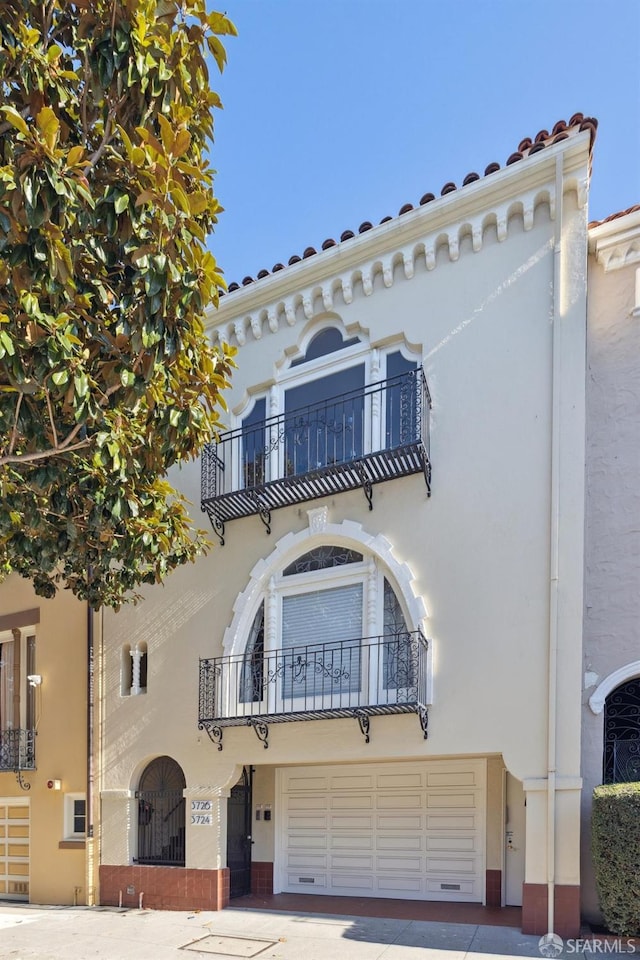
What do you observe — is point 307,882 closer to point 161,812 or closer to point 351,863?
point 351,863

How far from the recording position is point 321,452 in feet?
34.2

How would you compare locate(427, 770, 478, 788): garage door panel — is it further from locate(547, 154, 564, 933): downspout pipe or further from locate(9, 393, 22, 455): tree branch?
locate(9, 393, 22, 455): tree branch

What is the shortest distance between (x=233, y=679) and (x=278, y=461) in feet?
10.9

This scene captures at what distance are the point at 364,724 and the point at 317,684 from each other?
100 cm

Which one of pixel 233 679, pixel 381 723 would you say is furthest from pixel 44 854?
pixel 381 723

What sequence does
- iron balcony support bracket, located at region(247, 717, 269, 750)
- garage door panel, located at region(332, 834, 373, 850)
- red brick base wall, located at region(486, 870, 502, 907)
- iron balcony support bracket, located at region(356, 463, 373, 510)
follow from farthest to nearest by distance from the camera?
1. garage door panel, located at region(332, 834, 373, 850)
2. iron balcony support bracket, located at region(247, 717, 269, 750)
3. iron balcony support bracket, located at region(356, 463, 373, 510)
4. red brick base wall, located at region(486, 870, 502, 907)

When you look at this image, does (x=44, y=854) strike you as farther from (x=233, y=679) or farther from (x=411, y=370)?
(x=411, y=370)

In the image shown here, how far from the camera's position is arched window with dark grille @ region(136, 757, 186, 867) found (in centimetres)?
1109

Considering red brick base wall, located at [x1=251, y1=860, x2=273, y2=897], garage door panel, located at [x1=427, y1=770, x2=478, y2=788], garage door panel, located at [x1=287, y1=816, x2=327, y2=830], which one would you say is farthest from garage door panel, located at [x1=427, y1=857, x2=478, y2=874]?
red brick base wall, located at [x1=251, y1=860, x2=273, y2=897]

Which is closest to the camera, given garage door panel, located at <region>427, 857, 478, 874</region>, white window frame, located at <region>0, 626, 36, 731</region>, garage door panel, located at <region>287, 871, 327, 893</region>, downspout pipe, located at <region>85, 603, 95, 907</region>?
garage door panel, located at <region>427, 857, 478, 874</region>

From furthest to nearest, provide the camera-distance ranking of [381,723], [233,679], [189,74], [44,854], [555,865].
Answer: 1. [44,854]
2. [233,679]
3. [381,723]
4. [555,865]
5. [189,74]

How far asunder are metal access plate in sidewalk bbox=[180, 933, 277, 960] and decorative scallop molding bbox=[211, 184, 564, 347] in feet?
27.5

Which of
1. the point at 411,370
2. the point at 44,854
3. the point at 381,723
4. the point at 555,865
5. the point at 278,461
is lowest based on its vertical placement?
the point at 44,854

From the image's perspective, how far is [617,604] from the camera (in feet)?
28.3
